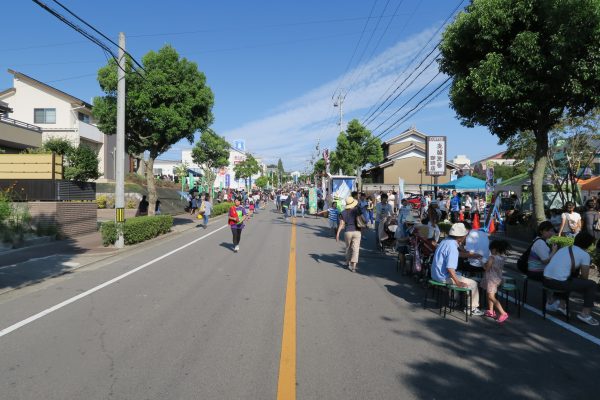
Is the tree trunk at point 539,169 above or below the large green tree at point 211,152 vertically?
below

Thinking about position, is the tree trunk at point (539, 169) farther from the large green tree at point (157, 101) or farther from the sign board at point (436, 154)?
the large green tree at point (157, 101)

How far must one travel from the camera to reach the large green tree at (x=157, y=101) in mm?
17578

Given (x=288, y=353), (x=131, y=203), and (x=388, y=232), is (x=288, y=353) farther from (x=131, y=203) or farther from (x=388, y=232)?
(x=131, y=203)

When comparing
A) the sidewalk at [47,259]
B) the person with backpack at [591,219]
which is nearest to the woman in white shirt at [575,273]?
the person with backpack at [591,219]

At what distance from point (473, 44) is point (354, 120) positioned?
35.0 meters

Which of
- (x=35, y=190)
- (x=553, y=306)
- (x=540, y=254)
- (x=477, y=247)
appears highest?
(x=35, y=190)

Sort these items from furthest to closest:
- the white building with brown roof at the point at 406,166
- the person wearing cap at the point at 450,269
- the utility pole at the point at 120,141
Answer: the white building with brown roof at the point at 406,166 < the utility pole at the point at 120,141 < the person wearing cap at the point at 450,269

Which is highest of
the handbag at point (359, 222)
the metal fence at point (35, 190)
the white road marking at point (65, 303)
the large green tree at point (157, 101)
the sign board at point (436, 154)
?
the large green tree at point (157, 101)

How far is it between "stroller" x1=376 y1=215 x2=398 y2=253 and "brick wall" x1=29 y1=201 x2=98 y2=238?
11305 millimetres

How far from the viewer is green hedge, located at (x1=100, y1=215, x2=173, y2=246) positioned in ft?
46.6

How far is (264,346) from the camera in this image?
16.8ft

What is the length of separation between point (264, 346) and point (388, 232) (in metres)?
8.37

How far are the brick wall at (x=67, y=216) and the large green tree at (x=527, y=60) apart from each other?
13.7 m

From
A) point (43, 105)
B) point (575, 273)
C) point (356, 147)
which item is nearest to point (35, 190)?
point (575, 273)
